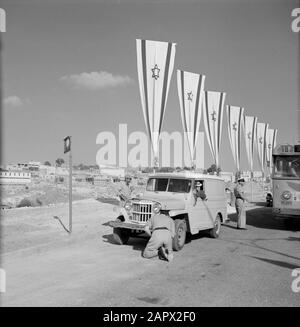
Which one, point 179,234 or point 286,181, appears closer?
point 179,234

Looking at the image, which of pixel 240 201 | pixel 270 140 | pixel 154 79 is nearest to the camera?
pixel 240 201

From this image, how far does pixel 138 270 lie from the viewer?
7.54m

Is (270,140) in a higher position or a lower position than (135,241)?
higher

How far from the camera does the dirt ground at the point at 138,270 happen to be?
226 inches

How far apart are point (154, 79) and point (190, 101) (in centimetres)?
469

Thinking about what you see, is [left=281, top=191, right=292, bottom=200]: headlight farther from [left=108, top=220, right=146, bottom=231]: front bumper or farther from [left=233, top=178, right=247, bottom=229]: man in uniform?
[left=108, top=220, right=146, bottom=231]: front bumper

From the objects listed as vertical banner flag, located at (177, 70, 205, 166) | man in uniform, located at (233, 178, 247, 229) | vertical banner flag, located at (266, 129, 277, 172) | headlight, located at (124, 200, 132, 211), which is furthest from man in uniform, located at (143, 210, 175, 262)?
vertical banner flag, located at (266, 129, 277, 172)

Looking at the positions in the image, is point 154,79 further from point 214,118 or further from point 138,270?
point 138,270

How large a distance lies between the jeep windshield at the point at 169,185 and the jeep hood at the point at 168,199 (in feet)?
0.72

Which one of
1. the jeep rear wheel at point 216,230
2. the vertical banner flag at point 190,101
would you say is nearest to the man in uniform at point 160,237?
the jeep rear wheel at point 216,230

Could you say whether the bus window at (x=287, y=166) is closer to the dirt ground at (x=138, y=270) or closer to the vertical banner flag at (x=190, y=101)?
the dirt ground at (x=138, y=270)

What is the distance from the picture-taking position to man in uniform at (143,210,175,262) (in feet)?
27.9

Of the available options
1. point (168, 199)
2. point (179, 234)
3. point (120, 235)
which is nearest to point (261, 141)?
point (168, 199)
